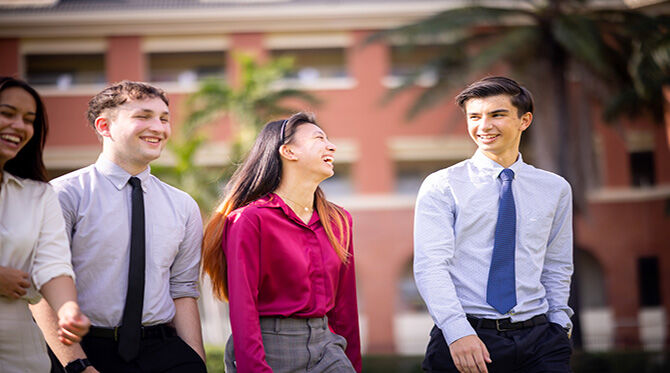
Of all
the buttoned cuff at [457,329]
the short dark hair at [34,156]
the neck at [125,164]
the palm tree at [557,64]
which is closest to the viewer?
the short dark hair at [34,156]

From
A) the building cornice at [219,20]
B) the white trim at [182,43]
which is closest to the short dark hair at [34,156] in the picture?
the building cornice at [219,20]

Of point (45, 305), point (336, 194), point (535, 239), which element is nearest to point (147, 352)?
point (45, 305)

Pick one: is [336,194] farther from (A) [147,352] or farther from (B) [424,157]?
(A) [147,352]

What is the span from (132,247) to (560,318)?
225 cm

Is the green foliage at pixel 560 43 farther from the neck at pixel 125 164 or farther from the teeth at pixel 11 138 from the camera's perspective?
the teeth at pixel 11 138

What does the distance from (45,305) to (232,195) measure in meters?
1.16

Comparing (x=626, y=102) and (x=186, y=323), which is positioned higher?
(x=626, y=102)

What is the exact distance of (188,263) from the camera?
3.84 meters

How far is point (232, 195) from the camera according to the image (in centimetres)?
400

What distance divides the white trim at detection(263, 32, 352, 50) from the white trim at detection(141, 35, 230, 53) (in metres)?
1.40

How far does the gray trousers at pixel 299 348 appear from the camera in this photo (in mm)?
3527

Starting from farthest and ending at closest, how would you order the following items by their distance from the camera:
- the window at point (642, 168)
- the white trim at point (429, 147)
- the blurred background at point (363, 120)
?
the window at point (642, 168), the white trim at point (429, 147), the blurred background at point (363, 120)

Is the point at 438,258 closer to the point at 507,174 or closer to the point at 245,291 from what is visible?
the point at 507,174

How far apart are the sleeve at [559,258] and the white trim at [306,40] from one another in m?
18.5
